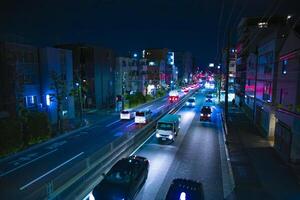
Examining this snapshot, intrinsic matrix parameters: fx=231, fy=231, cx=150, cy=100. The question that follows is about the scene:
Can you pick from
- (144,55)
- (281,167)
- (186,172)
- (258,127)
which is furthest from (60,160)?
(144,55)

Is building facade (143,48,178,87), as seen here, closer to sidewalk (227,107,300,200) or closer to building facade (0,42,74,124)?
building facade (0,42,74,124)

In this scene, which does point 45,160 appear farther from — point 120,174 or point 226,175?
point 226,175

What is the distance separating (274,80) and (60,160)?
69.2ft

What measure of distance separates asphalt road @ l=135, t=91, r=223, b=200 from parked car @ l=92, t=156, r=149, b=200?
98 centimetres

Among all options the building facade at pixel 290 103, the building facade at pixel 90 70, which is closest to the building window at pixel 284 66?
the building facade at pixel 290 103

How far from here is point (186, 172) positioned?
15.9 meters

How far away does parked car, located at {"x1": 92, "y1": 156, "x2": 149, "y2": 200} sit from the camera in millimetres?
10984

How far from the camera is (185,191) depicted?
10609 mm

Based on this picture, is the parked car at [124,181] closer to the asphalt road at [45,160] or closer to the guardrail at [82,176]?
the guardrail at [82,176]

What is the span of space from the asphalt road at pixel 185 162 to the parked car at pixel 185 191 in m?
2.09

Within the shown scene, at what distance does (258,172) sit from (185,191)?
7.61 meters

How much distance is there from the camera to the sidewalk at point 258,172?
1279 centimetres

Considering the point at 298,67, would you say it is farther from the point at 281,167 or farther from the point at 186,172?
the point at 186,172

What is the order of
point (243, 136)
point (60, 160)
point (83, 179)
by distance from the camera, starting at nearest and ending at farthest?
1. point (83, 179)
2. point (60, 160)
3. point (243, 136)
